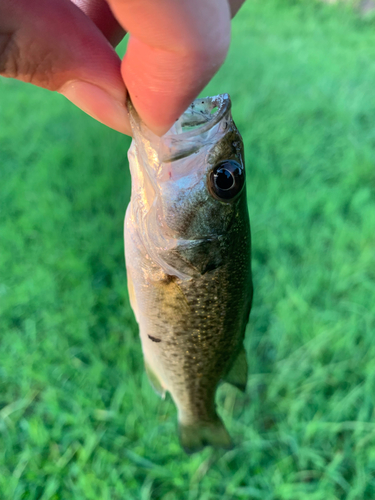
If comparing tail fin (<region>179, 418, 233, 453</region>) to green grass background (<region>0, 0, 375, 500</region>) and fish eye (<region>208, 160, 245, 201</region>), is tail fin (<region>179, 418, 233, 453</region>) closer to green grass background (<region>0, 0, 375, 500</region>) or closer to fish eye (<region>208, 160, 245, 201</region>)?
green grass background (<region>0, 0, 375, 500</region>)

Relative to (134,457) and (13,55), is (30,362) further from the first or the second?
(13,55)

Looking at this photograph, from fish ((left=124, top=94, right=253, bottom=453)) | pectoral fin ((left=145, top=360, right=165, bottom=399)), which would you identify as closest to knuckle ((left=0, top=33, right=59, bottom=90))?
fish ((left=124, top=94, right=253, bottom=453))

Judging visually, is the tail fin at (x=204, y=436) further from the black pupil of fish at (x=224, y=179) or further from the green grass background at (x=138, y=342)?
the black pupil of fish at (x=224, y=179)

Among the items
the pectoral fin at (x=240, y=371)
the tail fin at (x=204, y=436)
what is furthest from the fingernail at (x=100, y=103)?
the tail fin at (x=204, y=436)

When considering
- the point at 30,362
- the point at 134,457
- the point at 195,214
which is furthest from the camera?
the point at 30,362

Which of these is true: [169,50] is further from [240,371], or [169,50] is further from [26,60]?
[240,371]

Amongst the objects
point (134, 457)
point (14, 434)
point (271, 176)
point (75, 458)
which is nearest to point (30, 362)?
point (14, 434)

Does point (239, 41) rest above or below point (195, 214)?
above
